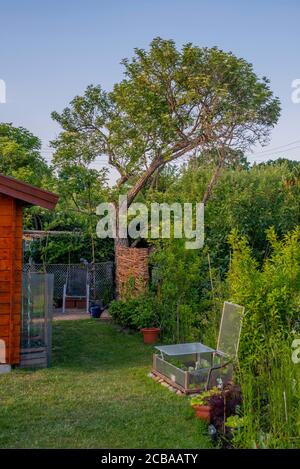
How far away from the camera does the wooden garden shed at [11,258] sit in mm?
6668

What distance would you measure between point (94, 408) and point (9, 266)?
2543mm

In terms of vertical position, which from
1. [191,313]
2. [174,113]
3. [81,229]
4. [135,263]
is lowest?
[191,313]

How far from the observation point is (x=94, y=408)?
5117 millimetres

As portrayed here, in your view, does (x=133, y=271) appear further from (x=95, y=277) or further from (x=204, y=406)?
(x=204, y=406)

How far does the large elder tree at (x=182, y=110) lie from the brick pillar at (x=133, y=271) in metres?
0.97

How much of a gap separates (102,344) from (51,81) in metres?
6.09

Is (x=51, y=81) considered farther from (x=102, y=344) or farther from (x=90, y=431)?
(x=90, y=431)

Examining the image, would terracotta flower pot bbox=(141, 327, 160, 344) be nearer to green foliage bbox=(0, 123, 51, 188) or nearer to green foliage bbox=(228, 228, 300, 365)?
A: green foliage bbox=(228, 228, 300, 365)

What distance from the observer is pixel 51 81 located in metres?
10.8

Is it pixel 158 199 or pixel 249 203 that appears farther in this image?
pixel 158 199

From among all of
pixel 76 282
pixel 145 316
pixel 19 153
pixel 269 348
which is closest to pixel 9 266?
pixel 145 316
